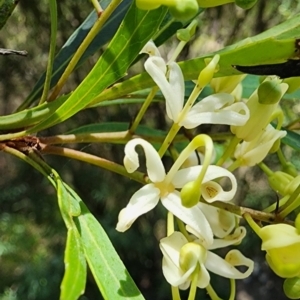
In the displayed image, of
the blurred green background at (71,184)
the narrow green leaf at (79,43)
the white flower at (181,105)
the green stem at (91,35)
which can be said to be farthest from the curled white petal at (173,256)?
the blurred green background at (71,184)

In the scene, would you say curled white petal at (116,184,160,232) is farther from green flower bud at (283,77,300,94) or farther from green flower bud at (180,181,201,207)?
green flower bud at (283,77,300,94)

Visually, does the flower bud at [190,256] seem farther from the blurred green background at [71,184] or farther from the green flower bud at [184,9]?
the blurred green background at [71,184]

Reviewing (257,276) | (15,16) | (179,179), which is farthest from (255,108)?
(257,276)

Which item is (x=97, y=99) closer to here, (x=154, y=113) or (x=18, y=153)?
(x=18, y=153)

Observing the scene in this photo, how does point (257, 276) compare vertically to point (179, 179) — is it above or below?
below

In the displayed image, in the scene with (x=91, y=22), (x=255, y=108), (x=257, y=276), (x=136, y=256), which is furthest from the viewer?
(x=257, y=276)

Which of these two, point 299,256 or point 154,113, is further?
point 154,113

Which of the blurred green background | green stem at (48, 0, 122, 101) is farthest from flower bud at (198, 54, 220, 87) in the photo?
the blurred green background
